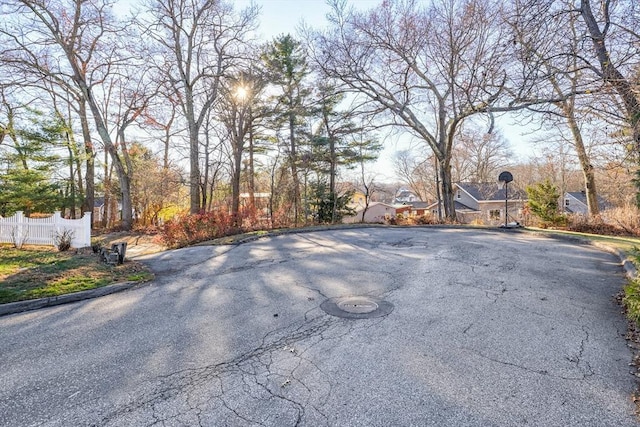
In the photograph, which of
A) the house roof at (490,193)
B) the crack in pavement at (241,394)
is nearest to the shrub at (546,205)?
the crack in pavement at (241,394)

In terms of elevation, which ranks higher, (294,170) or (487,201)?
(294,170)

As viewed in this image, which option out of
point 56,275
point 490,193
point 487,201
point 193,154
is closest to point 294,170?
point 193,154

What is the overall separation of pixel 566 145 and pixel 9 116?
96.6 ft

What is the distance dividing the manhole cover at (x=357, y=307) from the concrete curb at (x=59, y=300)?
350 centimetres

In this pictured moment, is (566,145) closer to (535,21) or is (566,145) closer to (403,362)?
(535,21)

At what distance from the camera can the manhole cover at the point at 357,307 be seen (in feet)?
12.5

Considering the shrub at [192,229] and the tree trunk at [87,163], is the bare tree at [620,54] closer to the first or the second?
the shrub at [192,229]

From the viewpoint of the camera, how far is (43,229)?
408 inches

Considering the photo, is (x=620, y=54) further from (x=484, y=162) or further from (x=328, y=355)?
(x=484, y=162)

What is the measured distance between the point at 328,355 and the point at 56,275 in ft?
18.0

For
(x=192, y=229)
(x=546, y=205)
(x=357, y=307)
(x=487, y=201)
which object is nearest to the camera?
(x=357, y=307)

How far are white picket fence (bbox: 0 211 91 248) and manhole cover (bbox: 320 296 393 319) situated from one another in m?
9.00

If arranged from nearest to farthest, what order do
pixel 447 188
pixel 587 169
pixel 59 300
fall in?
pixel 59 300 < pixel 587 169 < pixel 447 188

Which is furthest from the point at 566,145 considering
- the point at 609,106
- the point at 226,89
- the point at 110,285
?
the point at 110,285
